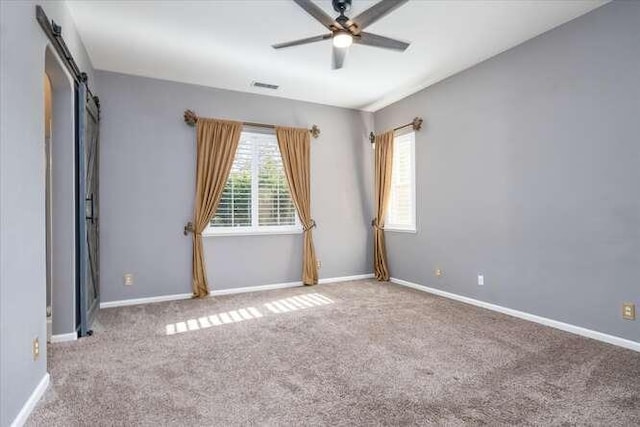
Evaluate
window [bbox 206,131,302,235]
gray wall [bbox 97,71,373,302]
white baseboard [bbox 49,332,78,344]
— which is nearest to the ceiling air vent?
gray wall [bbox 97,71,373,302]

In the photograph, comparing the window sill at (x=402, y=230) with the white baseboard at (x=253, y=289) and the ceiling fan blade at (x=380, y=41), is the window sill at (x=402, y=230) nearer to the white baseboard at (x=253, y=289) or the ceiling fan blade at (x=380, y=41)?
the white baseboard at (x=253, y=289)

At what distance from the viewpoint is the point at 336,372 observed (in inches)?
100

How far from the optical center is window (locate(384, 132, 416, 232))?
5336 millimetres

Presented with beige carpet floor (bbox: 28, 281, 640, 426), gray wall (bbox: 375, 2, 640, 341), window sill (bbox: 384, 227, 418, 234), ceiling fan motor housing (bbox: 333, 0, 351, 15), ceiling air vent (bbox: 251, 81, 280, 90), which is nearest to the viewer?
beige carpet floor (bbox: 28, 281, 640, 426)

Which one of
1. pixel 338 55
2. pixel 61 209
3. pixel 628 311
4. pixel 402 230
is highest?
pixel 338 55

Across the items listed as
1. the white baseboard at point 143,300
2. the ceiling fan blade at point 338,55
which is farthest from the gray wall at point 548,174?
the white baseboard at point 143,300

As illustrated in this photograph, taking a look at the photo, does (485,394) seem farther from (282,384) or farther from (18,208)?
(18,208)

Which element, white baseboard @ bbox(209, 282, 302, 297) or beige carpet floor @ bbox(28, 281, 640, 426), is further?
white baseboard @ bbox(209, 282, 302, 297)

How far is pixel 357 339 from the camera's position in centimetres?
320

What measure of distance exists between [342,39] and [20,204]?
259 cm

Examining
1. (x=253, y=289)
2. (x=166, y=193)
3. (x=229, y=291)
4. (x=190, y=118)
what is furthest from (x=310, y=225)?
→ (x=190, y=118)

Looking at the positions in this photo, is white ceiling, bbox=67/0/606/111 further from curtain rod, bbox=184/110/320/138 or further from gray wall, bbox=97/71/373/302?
curtain rod, bbox=184/110/320/138

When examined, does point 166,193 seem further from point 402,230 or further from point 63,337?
point 402,230

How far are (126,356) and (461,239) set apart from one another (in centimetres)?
389
